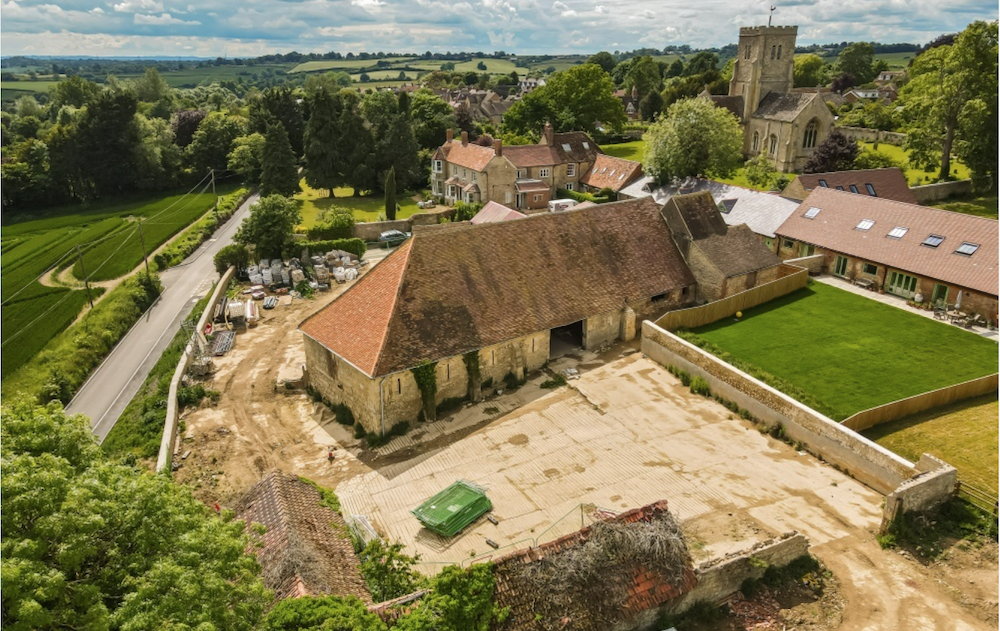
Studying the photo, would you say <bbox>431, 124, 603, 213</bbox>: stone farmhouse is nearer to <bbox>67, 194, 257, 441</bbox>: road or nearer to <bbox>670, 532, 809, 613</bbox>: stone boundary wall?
<bbox>67, 194, 257, 441</bbox>: road

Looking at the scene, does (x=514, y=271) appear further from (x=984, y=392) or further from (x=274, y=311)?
(x=984, y=392)

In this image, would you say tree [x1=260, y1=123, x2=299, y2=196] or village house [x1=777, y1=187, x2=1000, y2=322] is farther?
tree [x1=260, y1=123, x2=299, y2=196]

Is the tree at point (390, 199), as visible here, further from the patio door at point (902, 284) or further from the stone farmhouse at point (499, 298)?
the patio door at point (902, 284)

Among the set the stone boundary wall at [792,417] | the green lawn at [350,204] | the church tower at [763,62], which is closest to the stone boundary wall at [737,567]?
the stone boundary wall at [792,417]

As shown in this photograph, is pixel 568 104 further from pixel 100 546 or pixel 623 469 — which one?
pixel 100 546

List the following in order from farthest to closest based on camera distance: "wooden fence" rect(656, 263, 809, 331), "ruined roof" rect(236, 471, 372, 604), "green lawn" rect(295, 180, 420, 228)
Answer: "green lawn" rect(295, 180, 420, 228), "wooden fence" rect(656, 263, 809, 331), "ruined roof" rect(236, 471, 372, 604)

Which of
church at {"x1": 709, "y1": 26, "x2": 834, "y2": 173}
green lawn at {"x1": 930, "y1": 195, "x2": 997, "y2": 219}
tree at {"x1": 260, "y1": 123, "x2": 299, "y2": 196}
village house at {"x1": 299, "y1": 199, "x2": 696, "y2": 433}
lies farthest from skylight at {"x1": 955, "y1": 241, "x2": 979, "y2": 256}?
tree at {"x1": 260, "y1": 123, "x2": 299, "y2": 196}
